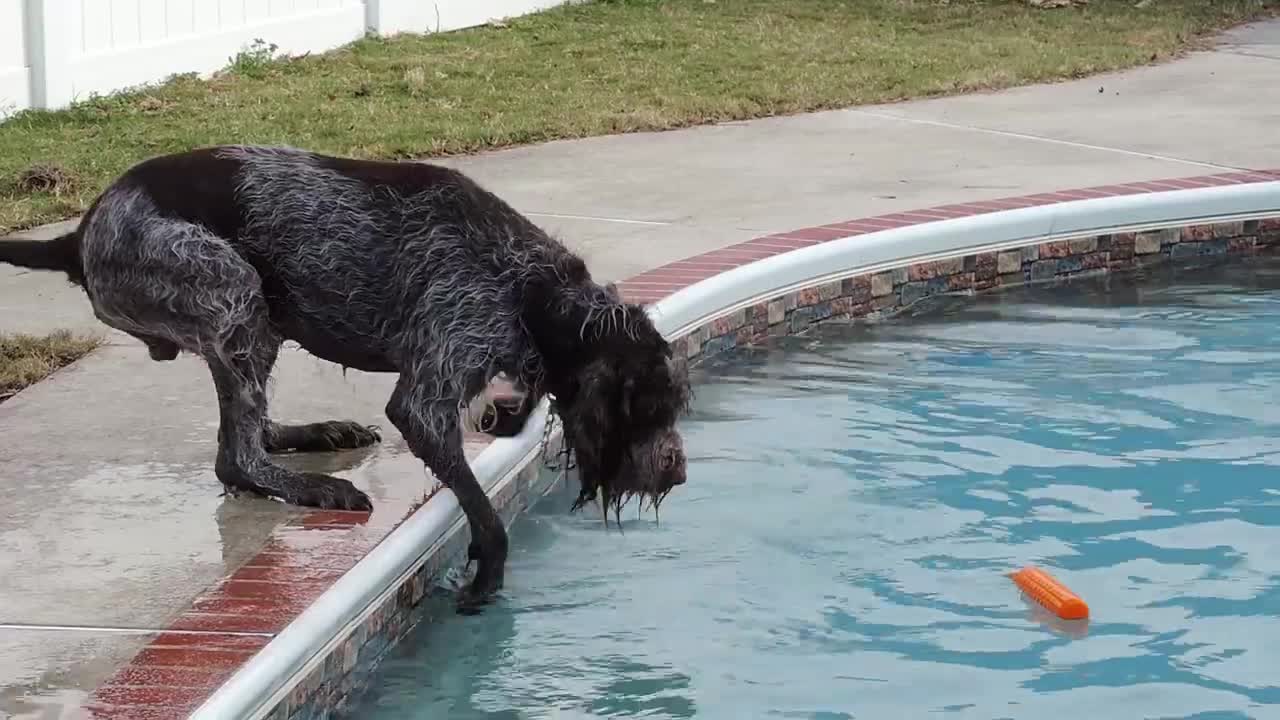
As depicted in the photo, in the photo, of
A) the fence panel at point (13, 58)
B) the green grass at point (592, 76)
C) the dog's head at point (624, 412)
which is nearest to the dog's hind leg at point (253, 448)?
the dog's head at point (624, 412)

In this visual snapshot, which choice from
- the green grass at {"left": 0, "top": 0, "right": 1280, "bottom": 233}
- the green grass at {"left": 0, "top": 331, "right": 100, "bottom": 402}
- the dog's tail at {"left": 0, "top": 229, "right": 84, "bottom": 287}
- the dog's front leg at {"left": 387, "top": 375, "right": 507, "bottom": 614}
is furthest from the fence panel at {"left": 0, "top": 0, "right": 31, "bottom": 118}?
the dog's front leg at {"left": 387, "top": 375, "right": 507, "bottom": 614}

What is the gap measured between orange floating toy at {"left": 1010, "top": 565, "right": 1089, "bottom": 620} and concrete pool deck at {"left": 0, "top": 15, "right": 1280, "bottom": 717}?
69.0 inches

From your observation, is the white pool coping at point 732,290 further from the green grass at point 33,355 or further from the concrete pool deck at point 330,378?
the green grass at point 33,355

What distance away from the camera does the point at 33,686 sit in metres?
4.02

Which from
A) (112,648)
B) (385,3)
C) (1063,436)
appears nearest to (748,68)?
(385,3)

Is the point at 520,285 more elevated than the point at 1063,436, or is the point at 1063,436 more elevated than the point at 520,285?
the point at 520,285

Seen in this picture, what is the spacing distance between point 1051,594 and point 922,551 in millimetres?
541

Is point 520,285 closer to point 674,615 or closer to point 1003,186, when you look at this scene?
point 674,615

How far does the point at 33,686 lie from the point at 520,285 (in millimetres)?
1680

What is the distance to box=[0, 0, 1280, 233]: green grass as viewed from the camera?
1019cm

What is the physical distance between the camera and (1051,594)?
530cm

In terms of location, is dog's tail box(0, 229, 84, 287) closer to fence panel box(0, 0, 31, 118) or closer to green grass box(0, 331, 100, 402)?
green grass box(0, 331, 100, 402)

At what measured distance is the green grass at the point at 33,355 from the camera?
6.27 m

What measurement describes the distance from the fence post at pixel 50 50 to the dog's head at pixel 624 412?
6935mm
